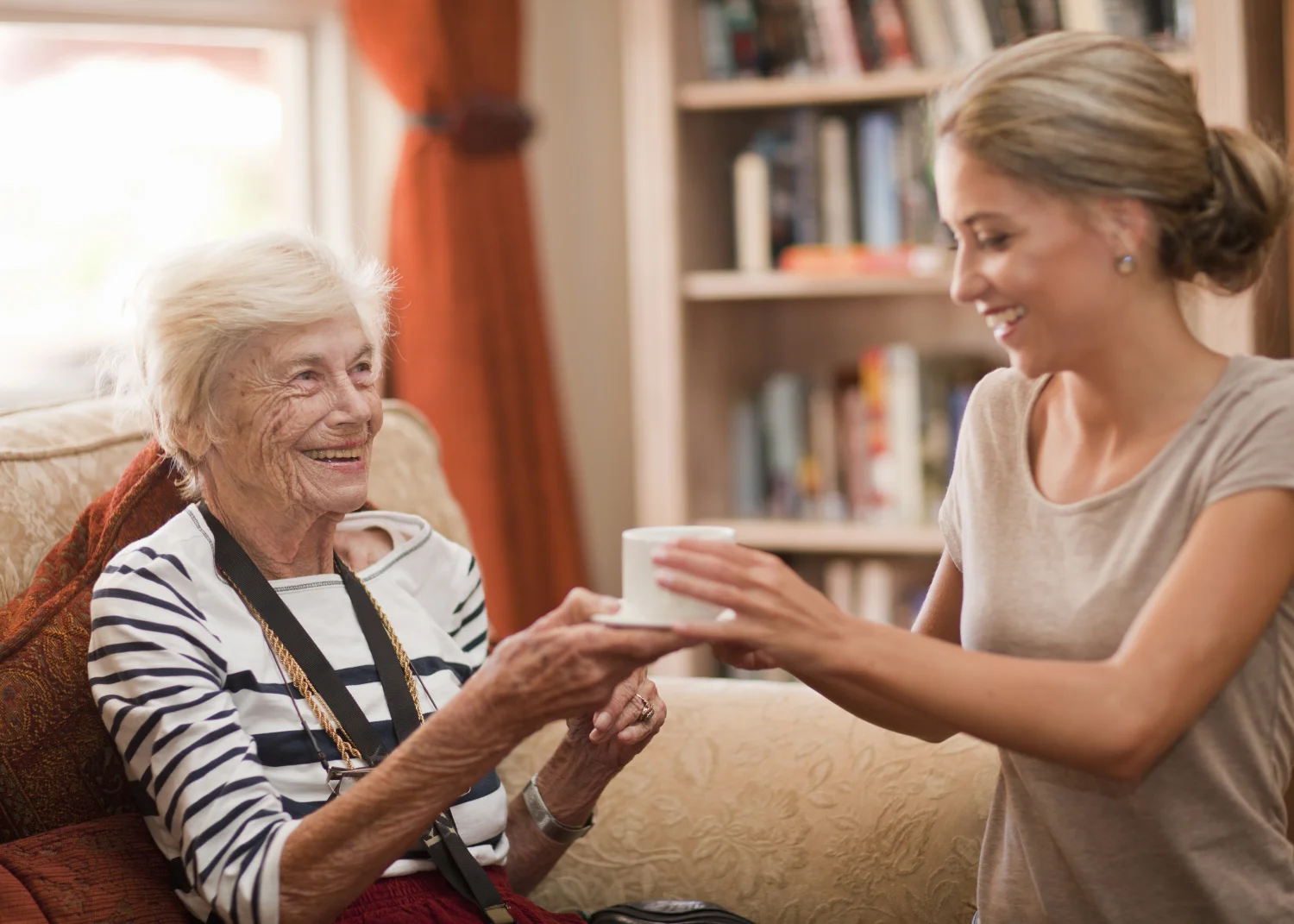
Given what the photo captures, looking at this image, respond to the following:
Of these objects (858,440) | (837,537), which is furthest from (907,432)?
(837,537)

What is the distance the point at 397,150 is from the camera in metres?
2.83

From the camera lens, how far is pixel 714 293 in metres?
2.67

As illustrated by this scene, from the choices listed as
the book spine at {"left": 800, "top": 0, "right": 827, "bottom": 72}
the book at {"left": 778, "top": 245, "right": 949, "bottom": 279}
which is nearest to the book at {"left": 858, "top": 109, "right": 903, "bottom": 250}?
the book at {"left": 778, "top": 245, "right": 949, "bottom": 279}

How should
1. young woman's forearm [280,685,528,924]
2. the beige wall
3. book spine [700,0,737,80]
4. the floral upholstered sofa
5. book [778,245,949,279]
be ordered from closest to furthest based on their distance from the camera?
young woman's forearm [280,685,528,924] < the floral upholstered sofa < book [778,245,949,279] < book spine [700,0,737,80] < the beige wall

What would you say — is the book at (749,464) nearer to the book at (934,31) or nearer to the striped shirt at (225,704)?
the book at (934,31)

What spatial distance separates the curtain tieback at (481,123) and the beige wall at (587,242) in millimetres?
224

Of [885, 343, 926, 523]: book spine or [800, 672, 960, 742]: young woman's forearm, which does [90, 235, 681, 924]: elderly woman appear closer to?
[800, 672, 960, 742]: young woman's forearm

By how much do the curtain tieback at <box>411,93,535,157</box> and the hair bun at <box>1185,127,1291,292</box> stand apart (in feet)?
6.11

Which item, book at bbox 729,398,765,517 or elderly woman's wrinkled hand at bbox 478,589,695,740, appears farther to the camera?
book at bbox 729,398,765,517

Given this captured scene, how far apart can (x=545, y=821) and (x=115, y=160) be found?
1855 mm

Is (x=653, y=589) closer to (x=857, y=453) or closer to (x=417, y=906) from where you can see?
(x=417, y=906)

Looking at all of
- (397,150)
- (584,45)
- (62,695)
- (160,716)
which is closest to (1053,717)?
(160,716)

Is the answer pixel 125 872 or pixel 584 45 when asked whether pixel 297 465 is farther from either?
pixel 584 45

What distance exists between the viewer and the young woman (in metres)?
1.01
